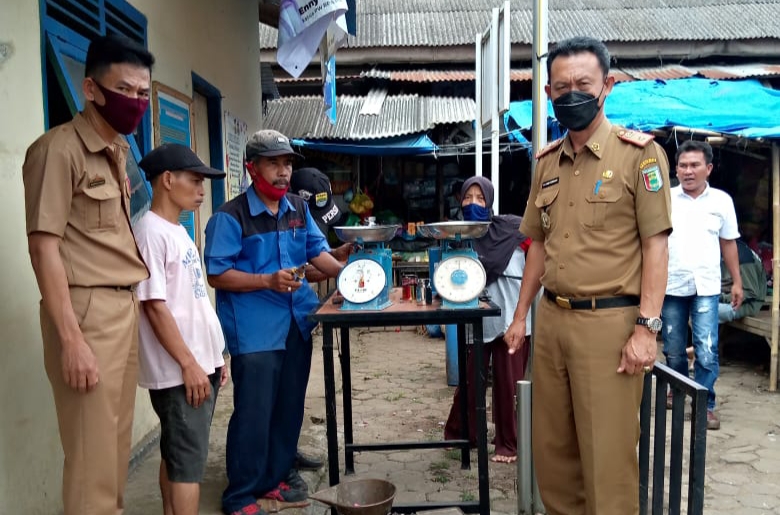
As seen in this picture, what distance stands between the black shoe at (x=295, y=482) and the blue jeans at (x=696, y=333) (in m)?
3.04

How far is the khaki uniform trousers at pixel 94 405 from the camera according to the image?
2.25 metres

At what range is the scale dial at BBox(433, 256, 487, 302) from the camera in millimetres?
3213

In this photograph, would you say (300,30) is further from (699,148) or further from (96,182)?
→ (699,148)

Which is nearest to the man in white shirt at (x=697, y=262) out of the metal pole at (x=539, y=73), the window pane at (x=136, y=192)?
the metal pole at (x=539, y=73)

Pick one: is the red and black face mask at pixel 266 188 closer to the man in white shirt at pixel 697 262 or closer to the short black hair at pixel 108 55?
the short black hair at pixel 108 55

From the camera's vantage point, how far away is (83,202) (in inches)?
91.1

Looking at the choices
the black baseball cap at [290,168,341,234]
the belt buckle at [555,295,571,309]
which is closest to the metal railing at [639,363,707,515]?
the belt buckle at [555,295,571,309]

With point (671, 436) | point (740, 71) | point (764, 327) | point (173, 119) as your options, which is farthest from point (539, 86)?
point (740, 71)

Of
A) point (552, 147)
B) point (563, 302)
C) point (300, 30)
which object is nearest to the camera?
point (563, 302)

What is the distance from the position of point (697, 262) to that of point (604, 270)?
109 inches

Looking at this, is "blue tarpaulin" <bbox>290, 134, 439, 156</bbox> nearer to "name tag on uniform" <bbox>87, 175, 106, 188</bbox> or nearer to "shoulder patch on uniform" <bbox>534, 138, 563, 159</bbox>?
"shoulder patch on uniform" <bbox>534, 138, 563, 159</bbox>

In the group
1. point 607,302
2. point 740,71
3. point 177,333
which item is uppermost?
point 740,71

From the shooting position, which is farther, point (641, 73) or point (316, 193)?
point (641, 73)

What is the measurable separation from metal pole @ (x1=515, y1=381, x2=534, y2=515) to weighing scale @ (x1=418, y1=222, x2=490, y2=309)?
20.3 inches
